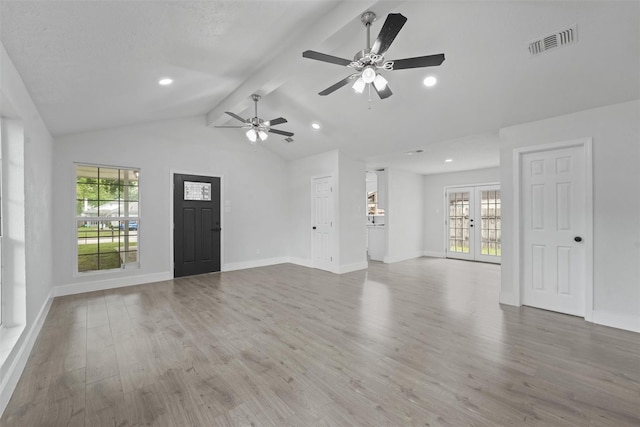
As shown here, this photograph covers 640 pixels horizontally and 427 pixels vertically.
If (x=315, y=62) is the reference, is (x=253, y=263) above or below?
below

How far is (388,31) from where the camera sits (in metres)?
2.10

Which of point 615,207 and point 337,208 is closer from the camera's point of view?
point 615,207

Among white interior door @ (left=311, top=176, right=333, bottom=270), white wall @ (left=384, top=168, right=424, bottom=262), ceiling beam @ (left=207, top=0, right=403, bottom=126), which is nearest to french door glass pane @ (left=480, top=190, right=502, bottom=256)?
white wall @ (left=384, top=168, right=424, bottom=262)

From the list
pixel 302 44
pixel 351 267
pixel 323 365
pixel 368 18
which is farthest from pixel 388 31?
pixel 351 267

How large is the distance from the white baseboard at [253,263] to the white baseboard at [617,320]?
19.1 feet

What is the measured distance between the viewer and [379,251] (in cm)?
768

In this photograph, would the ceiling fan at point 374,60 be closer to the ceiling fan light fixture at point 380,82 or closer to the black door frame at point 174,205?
the ceiling fan light fixture at point 380,82

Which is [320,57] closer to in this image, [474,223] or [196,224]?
[196,224]

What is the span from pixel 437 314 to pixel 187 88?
14.9ft

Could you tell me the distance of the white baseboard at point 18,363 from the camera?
6.24 feet

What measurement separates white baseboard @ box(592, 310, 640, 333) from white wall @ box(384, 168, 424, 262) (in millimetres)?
4270

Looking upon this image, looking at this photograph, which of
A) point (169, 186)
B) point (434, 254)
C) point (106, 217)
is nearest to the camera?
point (106, 217)

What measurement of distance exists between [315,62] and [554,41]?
7.91 ft

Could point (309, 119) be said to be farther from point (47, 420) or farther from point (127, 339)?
point (47, 420)
